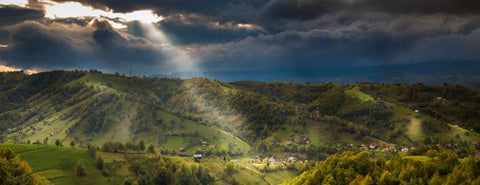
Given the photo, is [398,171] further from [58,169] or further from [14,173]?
[58,169]

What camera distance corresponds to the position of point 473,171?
67625 millimetres

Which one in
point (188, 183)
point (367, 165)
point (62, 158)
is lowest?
point (188, 183)

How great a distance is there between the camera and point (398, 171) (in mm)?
85688

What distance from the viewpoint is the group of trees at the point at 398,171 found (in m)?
68.9

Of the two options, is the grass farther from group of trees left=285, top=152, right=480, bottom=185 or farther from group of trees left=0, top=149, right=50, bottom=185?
group of trees left=285, top=152, right=480, bottom=185

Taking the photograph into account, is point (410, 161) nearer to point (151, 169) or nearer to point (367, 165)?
point (367, 165)

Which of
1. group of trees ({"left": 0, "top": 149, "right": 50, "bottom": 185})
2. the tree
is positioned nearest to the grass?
the tree

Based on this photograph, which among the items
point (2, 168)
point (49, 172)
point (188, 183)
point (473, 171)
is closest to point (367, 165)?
point (473, 171)

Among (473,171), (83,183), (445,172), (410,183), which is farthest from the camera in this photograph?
(83,183)

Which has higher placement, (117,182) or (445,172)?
(445,172)

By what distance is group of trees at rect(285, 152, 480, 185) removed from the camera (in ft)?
226

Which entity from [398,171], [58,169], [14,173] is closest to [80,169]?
[58,169]

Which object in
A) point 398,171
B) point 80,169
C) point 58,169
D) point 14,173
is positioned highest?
point 398,171

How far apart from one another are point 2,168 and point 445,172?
10535cm
